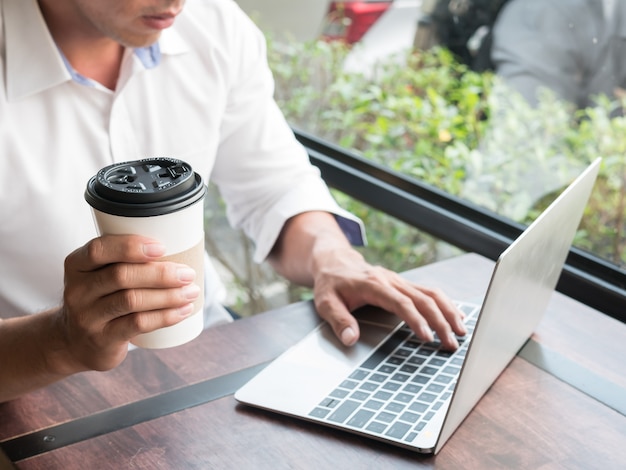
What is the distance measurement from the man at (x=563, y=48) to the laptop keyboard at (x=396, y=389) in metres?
0.74

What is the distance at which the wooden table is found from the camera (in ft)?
3.00

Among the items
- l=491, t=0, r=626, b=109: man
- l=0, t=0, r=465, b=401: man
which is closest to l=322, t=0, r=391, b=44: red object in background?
l=491, t=0, r=626, b=109: man

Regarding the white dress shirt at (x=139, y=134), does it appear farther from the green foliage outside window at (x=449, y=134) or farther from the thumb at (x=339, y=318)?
the green foliage outside window at (x=449, y=134)

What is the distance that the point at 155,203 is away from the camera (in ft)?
2.50

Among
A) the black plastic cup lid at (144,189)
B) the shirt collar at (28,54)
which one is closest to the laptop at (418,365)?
the black plastic cup lid at (144,189)

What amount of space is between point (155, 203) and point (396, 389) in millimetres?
457

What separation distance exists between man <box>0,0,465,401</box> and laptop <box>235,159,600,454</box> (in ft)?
0.13

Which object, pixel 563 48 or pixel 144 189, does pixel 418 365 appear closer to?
pixel 144 189

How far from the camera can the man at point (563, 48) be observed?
157cm

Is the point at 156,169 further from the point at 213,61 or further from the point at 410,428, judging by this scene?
the point at 213,61

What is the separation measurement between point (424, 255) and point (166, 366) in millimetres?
1266

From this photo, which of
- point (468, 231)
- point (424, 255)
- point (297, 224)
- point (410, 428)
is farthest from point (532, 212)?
point (410, 428)

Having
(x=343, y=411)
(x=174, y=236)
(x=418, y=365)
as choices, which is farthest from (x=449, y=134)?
(x=174, y=236)

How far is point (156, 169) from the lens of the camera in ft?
2.72
